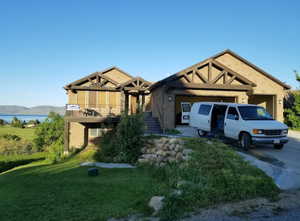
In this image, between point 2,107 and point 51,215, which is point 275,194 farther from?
point 2,107

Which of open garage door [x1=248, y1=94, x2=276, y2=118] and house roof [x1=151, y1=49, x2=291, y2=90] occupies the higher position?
house roof [x1=151, y1=49, x2=291, y2=90]

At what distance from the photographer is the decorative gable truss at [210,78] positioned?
1489cm

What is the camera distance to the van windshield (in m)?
9.18

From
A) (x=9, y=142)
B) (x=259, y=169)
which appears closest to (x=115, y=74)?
(x=259, y=169)

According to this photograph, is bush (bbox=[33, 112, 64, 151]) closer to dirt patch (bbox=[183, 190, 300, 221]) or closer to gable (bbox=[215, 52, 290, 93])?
gable (bbox=[215, 52, 290, 93])

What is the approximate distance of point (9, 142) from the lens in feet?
105

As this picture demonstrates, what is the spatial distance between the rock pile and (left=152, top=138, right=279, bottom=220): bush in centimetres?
61

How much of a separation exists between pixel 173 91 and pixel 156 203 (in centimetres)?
1084

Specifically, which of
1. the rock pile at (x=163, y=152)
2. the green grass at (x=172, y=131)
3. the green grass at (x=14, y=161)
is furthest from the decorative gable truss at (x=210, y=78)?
the green grass at (x=14, y=161)

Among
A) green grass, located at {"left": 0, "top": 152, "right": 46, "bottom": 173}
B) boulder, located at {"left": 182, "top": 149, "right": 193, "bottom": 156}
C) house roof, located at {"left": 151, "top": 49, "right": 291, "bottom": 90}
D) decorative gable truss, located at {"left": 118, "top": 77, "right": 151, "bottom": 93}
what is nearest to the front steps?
house roof, located at {"left": 151, "top": 49, "right": 291, "bottom": 90}

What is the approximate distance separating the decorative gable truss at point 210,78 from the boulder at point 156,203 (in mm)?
10368

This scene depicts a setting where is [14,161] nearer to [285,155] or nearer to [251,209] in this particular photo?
[251,209]

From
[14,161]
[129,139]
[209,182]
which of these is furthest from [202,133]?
[14,161]

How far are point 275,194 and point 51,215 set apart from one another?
5.70 meters
